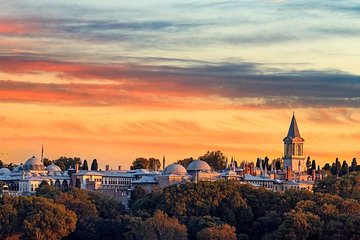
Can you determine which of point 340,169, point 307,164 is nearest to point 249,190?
point 340,169

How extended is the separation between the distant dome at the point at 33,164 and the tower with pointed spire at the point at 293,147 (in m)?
30.1

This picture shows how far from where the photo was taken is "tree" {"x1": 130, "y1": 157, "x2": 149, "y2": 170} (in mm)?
169500

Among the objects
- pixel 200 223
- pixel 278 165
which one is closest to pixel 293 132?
pixel 278 165

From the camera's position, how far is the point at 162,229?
8850 centimetres

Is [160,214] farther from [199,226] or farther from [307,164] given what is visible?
[307,164]

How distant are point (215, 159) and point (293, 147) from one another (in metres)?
10.2

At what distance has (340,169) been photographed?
489 feet

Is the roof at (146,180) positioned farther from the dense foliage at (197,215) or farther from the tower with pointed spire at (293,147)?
the dense foliage at (197,215)

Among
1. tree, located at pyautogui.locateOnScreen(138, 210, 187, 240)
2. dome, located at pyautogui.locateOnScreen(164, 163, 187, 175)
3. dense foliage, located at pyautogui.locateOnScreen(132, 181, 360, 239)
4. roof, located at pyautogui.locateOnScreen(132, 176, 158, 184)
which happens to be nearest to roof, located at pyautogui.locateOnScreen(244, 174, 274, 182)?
dome, located at pyautogui.locateOnScreen(164, 163, 187, 175)

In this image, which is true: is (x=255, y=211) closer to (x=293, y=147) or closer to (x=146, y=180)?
(x=146, y=180)

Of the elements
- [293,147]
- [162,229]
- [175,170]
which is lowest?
[162,229]

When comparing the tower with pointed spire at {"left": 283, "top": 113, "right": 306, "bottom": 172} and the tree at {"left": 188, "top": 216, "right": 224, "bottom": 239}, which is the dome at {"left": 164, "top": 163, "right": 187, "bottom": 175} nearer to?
the tower with pointed spire at {"left": 283, "top": 113, "right": 306, "bottom": 172}

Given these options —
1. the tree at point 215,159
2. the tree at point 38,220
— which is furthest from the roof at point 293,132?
the tree at point 38,220

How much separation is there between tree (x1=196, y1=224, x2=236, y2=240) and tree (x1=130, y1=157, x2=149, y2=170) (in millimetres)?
81188
